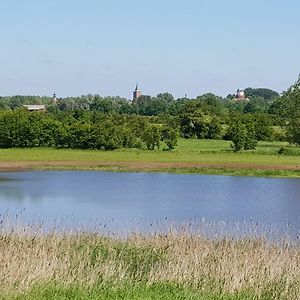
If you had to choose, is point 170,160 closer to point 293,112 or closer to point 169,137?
point 169,137

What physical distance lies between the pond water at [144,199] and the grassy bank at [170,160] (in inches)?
85.9

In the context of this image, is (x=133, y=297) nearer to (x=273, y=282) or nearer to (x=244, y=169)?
(x=273, y=282)

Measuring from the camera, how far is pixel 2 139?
50.4m

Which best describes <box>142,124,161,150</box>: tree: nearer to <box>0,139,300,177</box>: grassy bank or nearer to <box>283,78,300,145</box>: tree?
<box>0,139,300,177</box>: grassy bank

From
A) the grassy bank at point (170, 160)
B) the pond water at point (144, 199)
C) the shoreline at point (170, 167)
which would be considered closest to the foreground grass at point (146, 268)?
the pond water at point (144, 199)

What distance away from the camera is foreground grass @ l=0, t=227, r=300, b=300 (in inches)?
350

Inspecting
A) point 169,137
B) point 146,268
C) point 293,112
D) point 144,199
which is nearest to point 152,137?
point 169,137

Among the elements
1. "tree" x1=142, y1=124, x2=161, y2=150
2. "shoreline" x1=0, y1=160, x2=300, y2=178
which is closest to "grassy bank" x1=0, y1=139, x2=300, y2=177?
"shoreline" x1=0, y1=160, x2=300, y2=178

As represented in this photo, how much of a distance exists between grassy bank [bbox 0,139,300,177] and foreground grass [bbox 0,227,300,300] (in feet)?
85.7

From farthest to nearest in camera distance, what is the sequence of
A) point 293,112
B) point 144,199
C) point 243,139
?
1. point 243,139
2. point 293,112
3. point 144,199

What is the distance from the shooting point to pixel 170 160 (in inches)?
1686

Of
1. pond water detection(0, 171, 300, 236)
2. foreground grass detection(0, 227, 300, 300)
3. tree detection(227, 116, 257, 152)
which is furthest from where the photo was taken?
tree detection(227, 116, 257, 152)

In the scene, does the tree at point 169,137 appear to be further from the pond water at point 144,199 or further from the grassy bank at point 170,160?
the pond water at point 144,199

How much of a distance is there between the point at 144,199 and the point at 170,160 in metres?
17.0
